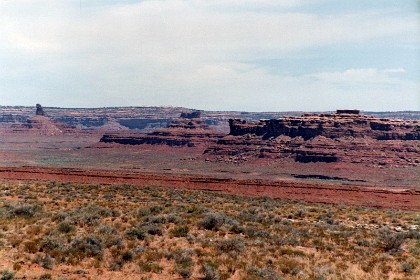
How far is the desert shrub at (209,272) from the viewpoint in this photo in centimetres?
1250

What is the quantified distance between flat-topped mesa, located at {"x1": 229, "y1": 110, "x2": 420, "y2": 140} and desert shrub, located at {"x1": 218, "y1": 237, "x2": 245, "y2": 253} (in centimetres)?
9508

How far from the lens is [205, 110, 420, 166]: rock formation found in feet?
330

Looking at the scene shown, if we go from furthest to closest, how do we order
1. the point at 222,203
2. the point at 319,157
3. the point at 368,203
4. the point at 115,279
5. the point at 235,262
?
the point at 319,157
the point at 368,203
the point at 222,203
the point at 235,262
the point at 115,279

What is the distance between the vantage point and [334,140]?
347ft

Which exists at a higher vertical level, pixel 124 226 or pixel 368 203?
pixel 124 226

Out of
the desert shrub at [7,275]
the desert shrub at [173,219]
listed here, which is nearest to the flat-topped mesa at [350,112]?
the desert shrub at [173,219]

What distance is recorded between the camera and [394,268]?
14344 millimetres

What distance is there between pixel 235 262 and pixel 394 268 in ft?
18.0

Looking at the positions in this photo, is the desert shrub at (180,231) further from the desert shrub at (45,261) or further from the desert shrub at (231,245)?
the desert shrub at (45,261)

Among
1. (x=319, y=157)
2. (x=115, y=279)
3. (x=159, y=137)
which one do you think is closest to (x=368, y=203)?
(x=115, y=279)

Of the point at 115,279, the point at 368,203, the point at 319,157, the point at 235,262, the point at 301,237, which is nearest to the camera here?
the point at 115,279

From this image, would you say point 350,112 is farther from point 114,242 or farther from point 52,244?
point 52,244

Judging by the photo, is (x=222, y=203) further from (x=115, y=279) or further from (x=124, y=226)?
(x=115, y=279)

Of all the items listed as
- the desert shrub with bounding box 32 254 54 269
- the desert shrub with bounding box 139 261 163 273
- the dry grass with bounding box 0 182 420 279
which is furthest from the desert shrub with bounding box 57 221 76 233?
the desert shrub with bounding box 139 261 163 273
